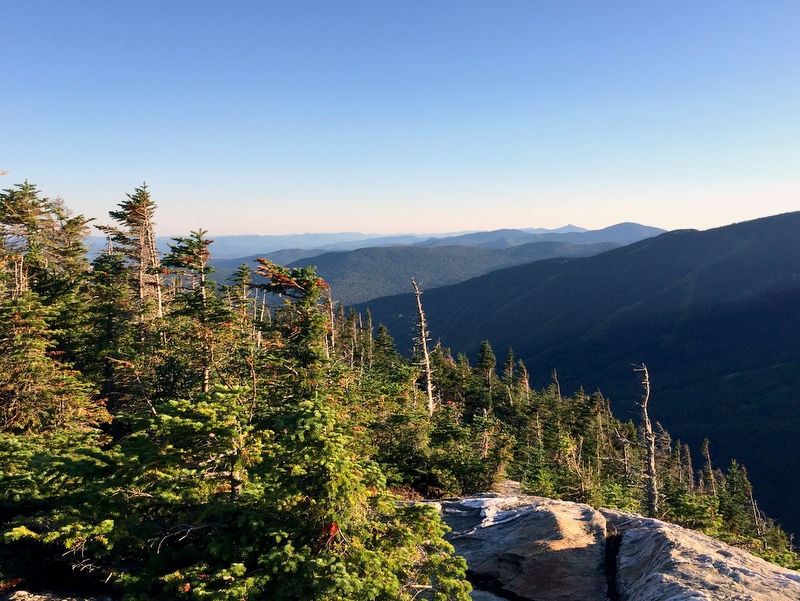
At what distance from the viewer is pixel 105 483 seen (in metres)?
9.03

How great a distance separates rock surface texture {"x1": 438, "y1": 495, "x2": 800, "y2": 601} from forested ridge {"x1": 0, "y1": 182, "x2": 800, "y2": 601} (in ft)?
4.50

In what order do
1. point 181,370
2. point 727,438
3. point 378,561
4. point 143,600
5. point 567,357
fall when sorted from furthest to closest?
point 567,357, point 727,438, point 181,370, point 143,600, point 378,561

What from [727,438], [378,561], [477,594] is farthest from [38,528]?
[727,438]

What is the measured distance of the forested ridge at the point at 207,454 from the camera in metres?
8.04

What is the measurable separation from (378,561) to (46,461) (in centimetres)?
742

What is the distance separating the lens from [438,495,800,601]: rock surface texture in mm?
8555

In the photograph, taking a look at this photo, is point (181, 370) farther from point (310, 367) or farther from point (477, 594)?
point (477, 594)

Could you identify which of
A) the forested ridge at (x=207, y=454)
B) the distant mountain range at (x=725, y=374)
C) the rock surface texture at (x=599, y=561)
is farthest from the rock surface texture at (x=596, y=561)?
the distant mountain range at (x=725, y=374)

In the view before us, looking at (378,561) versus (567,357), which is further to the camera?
(567,357)

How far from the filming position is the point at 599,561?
11359 mm

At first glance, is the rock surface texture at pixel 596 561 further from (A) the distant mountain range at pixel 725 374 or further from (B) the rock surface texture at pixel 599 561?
(A) the distant mountain range at pixel 725 374

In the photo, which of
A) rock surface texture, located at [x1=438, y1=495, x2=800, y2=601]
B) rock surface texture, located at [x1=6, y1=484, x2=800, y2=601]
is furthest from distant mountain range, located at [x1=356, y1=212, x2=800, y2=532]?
rock surface texture, located at [x1=438, y1=495, x2=800, y2=601]

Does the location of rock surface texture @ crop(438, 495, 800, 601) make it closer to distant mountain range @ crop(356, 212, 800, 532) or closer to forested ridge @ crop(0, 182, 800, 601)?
forested ridge @ crop(0, 182, 800, 601)

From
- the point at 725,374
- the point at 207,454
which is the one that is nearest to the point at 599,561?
the point at 207,454
